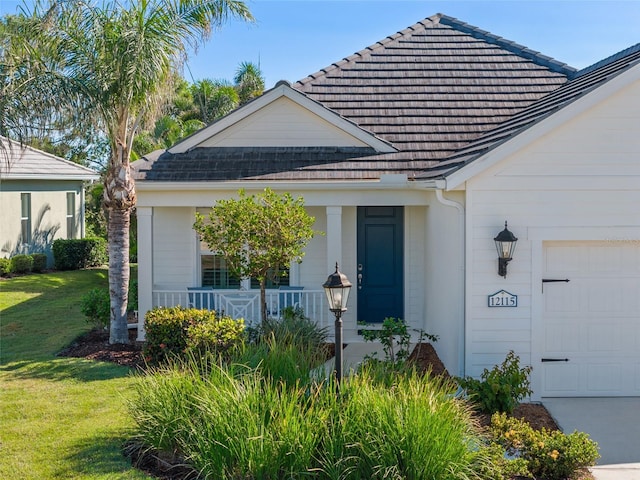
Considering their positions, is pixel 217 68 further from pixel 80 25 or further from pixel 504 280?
pixel 504 280

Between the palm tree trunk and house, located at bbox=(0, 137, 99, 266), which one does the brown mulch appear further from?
house, located at bbox=(0, 137, 99, 266)

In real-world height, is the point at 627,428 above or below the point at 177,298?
below

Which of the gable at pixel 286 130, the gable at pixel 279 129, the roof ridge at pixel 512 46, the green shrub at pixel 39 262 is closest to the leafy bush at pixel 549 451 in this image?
the gable at pixel 279 129

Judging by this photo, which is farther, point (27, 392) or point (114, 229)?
point (114, 229)

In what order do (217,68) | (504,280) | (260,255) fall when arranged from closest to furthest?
1. (504,280)
2. (260,255)
3. (217,68)

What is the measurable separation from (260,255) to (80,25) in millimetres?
4727

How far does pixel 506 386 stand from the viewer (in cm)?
745

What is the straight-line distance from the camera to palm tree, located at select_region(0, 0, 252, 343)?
33.4ft

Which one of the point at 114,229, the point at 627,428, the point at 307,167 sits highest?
the point at 307,167

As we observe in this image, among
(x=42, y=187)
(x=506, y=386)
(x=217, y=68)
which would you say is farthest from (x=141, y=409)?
(x=217, y=68)

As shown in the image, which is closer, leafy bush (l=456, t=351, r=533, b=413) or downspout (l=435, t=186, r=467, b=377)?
leafy bush (l=456, t=351, r=533, b=413)

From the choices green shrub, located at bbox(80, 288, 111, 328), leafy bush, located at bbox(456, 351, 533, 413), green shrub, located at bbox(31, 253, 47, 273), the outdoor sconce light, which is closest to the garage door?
the outdoor sconce light

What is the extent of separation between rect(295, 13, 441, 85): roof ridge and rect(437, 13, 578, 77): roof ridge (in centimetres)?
42

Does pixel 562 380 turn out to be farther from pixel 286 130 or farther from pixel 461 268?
pixel 286 130
